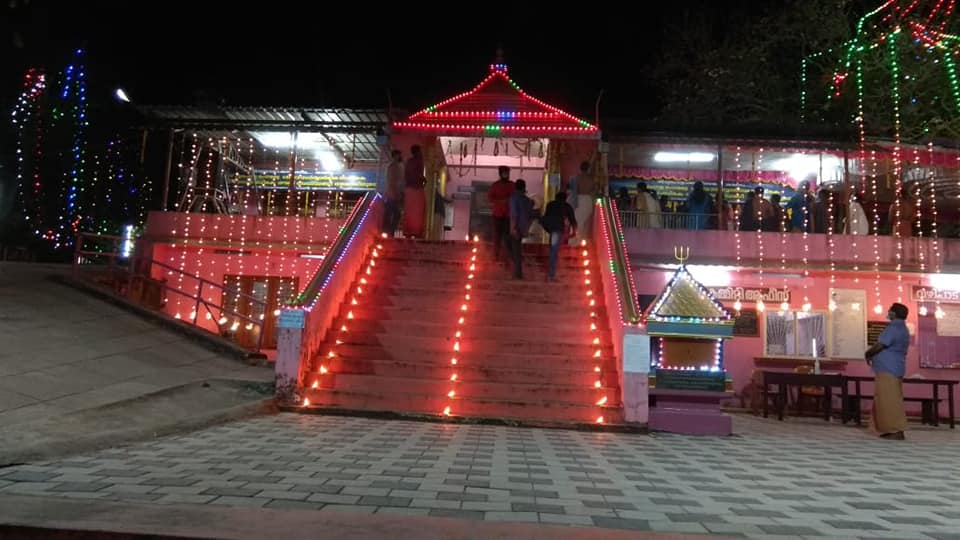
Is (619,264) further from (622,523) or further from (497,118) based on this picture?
(622,523)

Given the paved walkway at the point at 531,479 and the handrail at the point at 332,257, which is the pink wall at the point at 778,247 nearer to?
the handrail at the point at 332,257

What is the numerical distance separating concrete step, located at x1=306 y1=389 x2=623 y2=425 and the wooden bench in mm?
4978

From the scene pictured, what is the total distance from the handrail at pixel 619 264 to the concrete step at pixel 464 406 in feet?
4.22

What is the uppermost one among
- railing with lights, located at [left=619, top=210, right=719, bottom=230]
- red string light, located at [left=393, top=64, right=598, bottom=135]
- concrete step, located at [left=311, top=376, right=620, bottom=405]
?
red string light, located at [left=393, top=64, right=598, bottom=135]

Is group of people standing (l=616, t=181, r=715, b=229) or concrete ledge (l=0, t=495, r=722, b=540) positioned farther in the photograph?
group of people standing (l=616, t=181, r=715, b=229)

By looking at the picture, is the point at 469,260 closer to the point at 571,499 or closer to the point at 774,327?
the point at 774,327

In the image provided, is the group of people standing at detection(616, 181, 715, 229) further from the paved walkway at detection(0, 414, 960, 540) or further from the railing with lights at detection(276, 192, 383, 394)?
the paved walkway at detection(0, 414, 960, 540)

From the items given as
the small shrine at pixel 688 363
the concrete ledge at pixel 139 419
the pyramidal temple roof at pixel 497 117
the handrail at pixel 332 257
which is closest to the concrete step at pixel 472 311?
the handrail at pixel 332 257

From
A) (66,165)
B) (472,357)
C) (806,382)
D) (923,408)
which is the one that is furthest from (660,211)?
(66,165)

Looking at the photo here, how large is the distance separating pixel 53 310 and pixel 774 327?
13.6 m

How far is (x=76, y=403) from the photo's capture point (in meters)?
6.35

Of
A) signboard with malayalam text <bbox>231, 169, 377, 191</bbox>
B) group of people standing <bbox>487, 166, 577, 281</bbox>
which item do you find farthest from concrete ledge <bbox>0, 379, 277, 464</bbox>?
signboard with malayalam text <bbox>231, 169, 377, 191</bbox>

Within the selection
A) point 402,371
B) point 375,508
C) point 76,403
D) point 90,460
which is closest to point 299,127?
point 402,371

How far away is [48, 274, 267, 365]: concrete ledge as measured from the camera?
10302 mm
